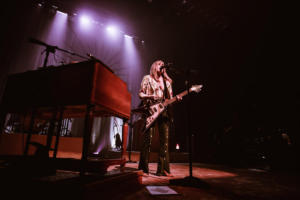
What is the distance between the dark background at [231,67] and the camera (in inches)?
191

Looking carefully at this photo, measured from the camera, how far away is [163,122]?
112 inches

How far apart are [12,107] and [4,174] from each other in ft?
2.17

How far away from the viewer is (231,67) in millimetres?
5883

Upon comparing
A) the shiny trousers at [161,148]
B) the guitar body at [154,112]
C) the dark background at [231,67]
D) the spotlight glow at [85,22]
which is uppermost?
the spotlight glow at [85,22]

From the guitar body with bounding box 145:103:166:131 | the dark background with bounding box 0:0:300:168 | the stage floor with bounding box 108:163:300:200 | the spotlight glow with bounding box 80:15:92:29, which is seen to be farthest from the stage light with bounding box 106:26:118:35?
the stage floor with bounding box 108:163:300:200

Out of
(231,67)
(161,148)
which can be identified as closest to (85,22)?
(231,67)

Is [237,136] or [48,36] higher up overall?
[48,36]

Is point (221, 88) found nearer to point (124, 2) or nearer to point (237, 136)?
point (237, 136)

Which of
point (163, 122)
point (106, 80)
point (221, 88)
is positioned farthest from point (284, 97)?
point (106, 80)

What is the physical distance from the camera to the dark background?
4.86m

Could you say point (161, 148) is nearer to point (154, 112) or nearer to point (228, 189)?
point (154, 112)

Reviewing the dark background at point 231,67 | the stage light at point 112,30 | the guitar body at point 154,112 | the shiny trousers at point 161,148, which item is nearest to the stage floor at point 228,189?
the shiny trousers at point 161,148

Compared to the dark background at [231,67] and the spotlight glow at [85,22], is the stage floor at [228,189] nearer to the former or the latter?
the dark background at [231,67]

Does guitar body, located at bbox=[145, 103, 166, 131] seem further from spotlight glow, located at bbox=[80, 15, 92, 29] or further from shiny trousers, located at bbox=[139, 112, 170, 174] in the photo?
spotlight glow, located at bbox=[80, 15, 92, 29]
